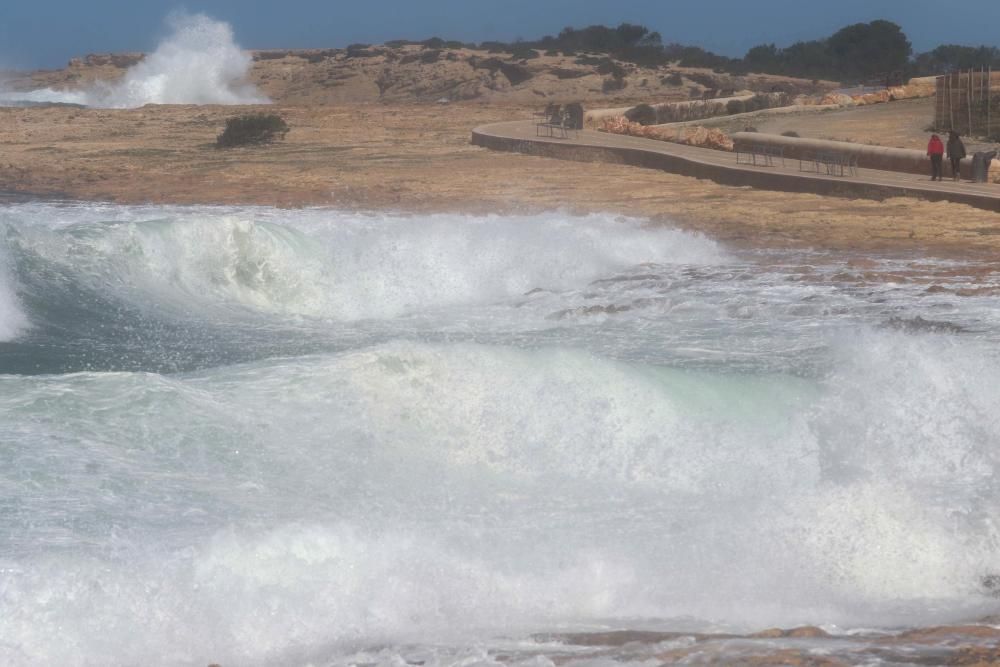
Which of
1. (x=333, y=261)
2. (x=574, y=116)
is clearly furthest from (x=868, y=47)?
(x=333, y=261)

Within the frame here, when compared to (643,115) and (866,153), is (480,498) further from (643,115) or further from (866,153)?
(643,115)

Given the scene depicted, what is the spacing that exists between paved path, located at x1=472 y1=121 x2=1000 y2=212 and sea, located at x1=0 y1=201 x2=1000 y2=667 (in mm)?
5177

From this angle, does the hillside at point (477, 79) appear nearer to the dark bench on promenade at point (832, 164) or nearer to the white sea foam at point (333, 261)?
the dark bench on promenade at point (832, 164)

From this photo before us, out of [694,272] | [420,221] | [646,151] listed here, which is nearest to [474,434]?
[694,272]

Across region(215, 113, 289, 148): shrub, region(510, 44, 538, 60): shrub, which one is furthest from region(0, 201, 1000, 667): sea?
region(510, 44, 538, 60): shrub

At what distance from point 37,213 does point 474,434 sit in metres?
12.3

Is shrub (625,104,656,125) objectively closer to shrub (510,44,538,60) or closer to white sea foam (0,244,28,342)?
white sea foam (0,244,28,342)

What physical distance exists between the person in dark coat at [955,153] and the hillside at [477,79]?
24.4 metres

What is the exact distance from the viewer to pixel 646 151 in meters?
24.9

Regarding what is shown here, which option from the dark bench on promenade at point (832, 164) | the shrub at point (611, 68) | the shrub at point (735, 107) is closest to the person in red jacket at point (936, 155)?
the dark bench on promenade at point (832, 164)

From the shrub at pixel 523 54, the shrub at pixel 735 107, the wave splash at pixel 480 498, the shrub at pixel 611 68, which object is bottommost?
the wave splash at pixel 480 498

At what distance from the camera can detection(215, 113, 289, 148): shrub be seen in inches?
1157

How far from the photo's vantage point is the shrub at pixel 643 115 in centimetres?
3431

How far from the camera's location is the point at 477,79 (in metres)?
53.9
